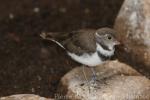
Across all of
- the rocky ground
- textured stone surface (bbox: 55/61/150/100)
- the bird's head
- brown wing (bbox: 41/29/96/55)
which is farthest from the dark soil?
the bird's head

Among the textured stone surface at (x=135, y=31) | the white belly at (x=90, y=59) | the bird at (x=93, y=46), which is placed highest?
the textured stone surface at (x=135, y=31)

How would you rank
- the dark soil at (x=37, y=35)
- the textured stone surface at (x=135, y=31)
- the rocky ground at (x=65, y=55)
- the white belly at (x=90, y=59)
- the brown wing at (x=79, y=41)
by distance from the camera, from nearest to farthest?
the white belly at (x=90, y=59) → the brown wing at (x=79, y=41) → the rocky ground at (x=65, y=55) → the textured stone surface at (x=135, y=31) → the dark soil at (x=37, y=35)

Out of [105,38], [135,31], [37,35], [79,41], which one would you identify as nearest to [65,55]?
[37,35]

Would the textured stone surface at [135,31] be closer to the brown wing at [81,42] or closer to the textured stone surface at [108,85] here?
the textured stone surface at [108,85]

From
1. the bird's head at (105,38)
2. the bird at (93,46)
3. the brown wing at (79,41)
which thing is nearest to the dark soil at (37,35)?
the brown wing at (79,41)

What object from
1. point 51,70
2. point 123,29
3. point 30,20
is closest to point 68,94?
point 51,70
